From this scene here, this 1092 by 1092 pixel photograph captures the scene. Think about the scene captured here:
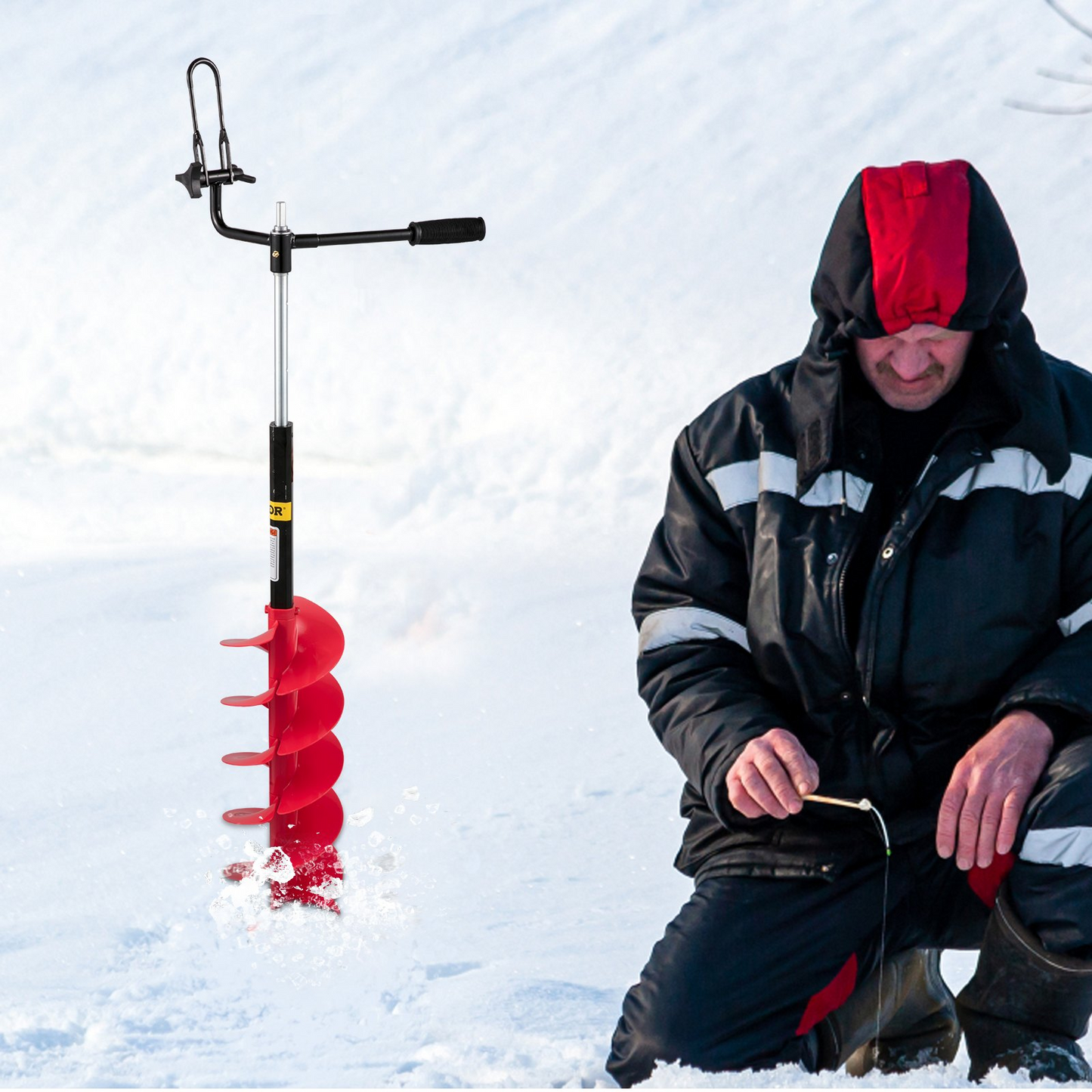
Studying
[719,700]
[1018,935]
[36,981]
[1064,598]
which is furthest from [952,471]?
[36,981]

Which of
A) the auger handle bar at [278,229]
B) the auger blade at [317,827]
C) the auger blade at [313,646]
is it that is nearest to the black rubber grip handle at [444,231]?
the auger handle bar at [278,229]

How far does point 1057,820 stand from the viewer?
1.85 metres

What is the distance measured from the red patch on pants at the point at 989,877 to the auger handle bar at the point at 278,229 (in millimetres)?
1644

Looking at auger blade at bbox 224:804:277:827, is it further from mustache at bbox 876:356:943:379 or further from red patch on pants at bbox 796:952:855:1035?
mustache at bbox 876:356:943:379

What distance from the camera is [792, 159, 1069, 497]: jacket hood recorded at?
76.9 inches

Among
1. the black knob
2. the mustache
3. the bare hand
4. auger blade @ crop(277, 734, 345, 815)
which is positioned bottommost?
auger blade @ crop(277, 734, 345, 815)

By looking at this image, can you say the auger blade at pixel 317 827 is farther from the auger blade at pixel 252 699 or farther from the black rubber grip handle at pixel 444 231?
the black rubber grip handle at pixel 444 231

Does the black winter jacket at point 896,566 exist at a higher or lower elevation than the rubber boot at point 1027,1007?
higher

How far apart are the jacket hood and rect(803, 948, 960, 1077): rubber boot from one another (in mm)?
746

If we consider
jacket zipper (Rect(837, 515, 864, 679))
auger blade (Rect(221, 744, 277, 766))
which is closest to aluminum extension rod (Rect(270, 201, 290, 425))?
auger blade (Rect(221, 744, 277, 766))

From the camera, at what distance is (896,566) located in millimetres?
1999

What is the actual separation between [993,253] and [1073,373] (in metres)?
0.27

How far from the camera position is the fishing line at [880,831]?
1.93m

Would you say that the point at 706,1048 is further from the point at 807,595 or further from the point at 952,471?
the point at 952,471
